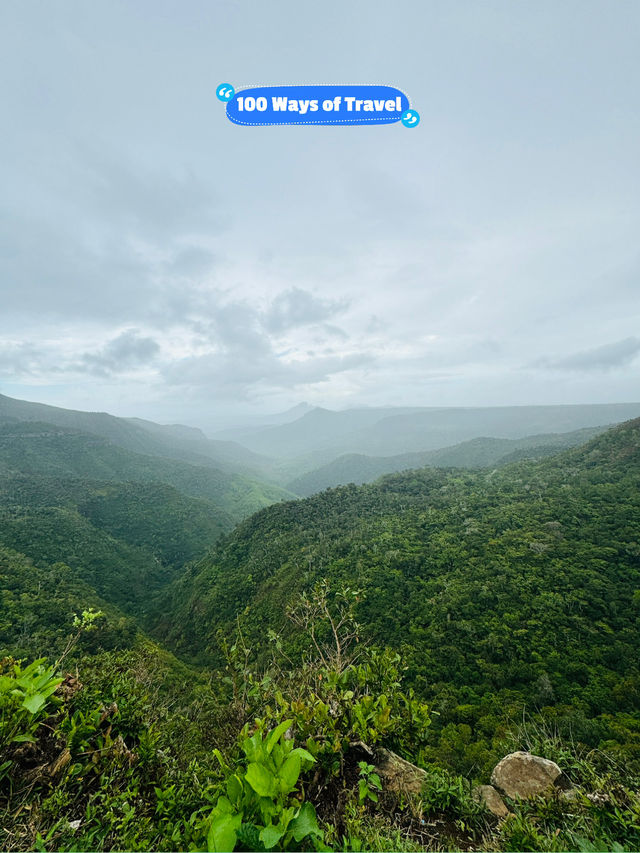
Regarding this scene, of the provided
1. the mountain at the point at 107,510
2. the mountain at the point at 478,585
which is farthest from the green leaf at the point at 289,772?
the mountain at the point at 107,510

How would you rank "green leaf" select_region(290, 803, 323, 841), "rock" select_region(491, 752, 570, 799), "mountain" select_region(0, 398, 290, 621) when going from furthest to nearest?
"mountain" select_region(0, 398, 290, 621)
"rock" select_region(491, 752, 570, 799)
"green leaf" select_region(290, 803, 323, 841)

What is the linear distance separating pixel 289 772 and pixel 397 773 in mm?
2562

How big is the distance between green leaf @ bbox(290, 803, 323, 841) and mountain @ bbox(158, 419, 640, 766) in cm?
734

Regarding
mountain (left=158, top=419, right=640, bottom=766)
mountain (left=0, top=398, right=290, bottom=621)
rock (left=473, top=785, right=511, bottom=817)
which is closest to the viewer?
rock (left=473, top=785, right=511, bottom=817)

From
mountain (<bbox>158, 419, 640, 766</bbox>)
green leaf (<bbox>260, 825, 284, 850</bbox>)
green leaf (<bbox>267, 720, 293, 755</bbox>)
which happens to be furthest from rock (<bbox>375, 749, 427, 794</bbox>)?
mountain (<bbox>158, 419, 640, 766</bbox>)

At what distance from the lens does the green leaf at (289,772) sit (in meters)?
2.09

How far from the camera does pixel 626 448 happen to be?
63094mm

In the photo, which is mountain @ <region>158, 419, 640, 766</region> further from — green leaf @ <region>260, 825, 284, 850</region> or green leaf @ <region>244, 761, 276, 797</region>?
green leaf @ <region>260, 825, 284, 850</region>

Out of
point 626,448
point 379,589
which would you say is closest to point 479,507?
point 379,589

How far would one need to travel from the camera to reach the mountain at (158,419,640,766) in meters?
26.0

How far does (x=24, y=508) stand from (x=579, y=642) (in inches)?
4147

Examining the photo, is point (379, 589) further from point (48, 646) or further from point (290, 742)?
point (290, 742)

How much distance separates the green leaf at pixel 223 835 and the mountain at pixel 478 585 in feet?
25.3

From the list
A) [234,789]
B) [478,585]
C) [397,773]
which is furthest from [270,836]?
[478,585]
